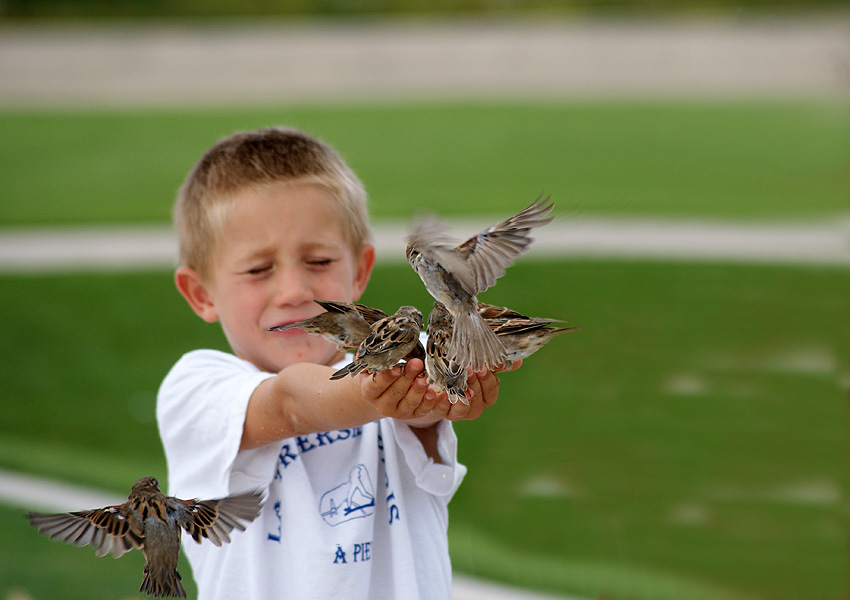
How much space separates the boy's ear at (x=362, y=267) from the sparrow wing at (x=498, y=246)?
3.61ft

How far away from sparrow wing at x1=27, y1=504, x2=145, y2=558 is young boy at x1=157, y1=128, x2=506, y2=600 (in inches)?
10.1

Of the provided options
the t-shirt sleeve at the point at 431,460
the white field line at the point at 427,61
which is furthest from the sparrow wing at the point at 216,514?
the white field line at the point at 427,61

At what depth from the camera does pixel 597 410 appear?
630 centimetres

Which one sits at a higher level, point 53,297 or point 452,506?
point 53,297

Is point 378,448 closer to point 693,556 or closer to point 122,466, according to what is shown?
point 693,556

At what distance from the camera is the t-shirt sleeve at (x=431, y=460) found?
2441 mm

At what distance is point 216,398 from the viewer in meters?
2.41

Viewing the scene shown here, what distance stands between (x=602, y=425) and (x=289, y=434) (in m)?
4.00

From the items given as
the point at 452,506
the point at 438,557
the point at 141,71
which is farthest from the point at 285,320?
the point at 141,71

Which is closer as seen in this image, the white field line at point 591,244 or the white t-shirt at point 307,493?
the white t-shirt at point 307,493

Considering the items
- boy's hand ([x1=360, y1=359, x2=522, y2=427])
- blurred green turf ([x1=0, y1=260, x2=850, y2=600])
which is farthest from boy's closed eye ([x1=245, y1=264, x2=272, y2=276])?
blurred green turf ([x1=0, y1=260, x2=850, y2=600])

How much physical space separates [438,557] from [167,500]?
80 cm

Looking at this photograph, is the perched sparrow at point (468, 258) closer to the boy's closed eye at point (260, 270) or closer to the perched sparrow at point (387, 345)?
the perched sparrow at point (387, 345)

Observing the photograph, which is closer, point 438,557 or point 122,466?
point 438,557
